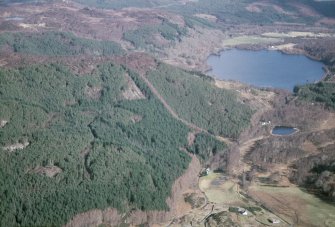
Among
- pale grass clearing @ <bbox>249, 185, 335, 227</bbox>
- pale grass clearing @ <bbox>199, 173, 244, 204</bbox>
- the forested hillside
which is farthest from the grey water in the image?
pale grass clearing @ <bbox>249, 185, 335, 227</bbox>

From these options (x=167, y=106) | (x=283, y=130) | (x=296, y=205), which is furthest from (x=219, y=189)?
(x=283, y=130)

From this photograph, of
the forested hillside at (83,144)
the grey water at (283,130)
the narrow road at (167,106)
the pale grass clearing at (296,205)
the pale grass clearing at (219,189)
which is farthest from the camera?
the grey water at (283,130)

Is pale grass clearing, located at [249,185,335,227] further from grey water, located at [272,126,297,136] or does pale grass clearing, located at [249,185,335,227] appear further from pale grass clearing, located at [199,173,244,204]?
grey water, located at [272,126,297,136]

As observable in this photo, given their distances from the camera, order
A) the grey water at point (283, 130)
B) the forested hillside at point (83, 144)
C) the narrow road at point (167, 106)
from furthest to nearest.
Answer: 1. the grey water at point (283, 130)
2. the narrow road at point (167, 106)
3. the forested hillside at point (83, 144)

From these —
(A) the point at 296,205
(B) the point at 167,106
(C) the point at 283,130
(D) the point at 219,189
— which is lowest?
(C) the point at 283,130

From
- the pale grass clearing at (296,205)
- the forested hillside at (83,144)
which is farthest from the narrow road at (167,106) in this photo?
the pale grass clearing at (296,205)

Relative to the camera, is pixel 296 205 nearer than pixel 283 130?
Yes

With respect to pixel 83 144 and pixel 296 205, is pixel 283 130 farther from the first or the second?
pixel 83 144

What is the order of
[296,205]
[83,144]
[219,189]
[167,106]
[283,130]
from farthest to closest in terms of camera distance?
1. [283,130]
2. [167,106]
3. [219,189]
4. [83,144]
5. [296,205]

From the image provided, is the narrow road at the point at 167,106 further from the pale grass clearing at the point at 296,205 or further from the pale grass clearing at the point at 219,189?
the pale grass clearing at the point at 296,205
